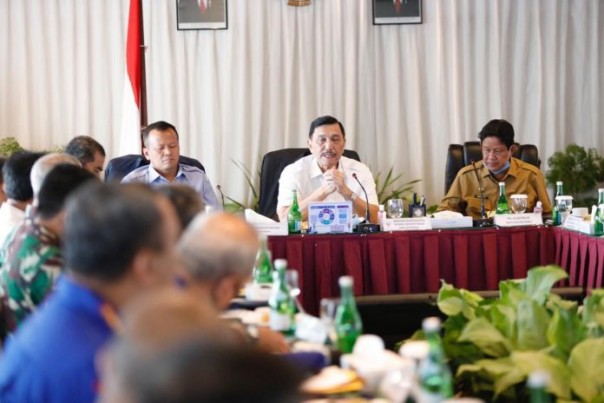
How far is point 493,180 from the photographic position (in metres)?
4.45

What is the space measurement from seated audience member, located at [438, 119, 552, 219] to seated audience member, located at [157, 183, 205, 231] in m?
2.42

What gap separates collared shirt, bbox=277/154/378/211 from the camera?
441 centimetres

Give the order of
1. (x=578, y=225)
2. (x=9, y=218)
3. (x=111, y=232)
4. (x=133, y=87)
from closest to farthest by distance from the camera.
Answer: (x=111, y=232) → (x=9, y=218) → (x=578, y=225) → (x=133, y=87)


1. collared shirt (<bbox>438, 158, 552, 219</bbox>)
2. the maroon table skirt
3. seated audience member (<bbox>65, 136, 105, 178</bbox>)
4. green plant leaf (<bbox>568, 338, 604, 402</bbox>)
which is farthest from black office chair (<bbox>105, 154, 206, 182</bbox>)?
green plant leaf (<bbox>568, 338, 604, 402</bbox>)

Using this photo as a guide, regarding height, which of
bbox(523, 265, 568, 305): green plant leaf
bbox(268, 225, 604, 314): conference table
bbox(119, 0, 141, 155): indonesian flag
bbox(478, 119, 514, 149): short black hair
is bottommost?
bbox(268, 225, 604, 314): conference table

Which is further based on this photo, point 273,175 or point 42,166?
point 273,175

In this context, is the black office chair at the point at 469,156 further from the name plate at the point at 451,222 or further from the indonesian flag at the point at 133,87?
the indonesian flag at the point at 133,87

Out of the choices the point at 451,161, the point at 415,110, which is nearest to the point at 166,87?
the point at 415,110

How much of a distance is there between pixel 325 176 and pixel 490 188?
3.31ft

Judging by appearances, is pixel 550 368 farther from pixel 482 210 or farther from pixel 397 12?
pixel 397 12

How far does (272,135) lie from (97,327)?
511 centimetres

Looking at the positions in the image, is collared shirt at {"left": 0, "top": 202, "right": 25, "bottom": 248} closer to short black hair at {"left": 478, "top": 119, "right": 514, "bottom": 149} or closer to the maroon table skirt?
the maroon table skirt

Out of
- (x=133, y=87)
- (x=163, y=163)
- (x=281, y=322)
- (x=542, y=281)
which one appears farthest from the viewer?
(x=133, y=87)

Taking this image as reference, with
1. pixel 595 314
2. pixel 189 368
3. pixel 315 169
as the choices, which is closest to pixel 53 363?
pixel 189 368
